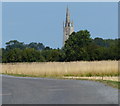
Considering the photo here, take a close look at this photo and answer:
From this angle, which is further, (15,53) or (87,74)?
(15,53)

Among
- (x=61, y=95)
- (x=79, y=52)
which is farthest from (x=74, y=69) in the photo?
(x=79, y=52)

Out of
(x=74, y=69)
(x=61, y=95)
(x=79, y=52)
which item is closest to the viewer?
(x=61, y=95)

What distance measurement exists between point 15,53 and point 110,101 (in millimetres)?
92801

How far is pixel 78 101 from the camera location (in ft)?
42.9

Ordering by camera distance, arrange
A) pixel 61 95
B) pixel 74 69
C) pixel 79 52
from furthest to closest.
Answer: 1. pixel 79 52
2. pixel 74 69
3. pixel 61 95

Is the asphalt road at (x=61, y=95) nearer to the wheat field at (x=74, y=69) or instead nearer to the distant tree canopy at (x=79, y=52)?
the wheat field at (x=74, y=69)

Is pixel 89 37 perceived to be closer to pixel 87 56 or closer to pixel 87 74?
pixel 87 56

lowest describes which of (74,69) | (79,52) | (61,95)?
(61,95)

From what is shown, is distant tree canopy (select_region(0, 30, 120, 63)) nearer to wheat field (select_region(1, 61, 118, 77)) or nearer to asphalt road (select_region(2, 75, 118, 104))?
wheat field (select_region(1, 61, 118, 77))

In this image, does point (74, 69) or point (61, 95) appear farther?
point (74, 69)

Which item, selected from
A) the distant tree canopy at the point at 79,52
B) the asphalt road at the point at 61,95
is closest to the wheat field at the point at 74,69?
the asphalt road at the point at 61,95

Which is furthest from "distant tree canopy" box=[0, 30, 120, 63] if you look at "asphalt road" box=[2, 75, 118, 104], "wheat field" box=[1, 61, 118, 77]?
"asphalt road" box=[2, 75, 118, 104]

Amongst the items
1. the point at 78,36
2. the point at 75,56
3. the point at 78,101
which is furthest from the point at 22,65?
the point at 78,36

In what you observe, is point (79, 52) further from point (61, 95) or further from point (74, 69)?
point (61, 95)
